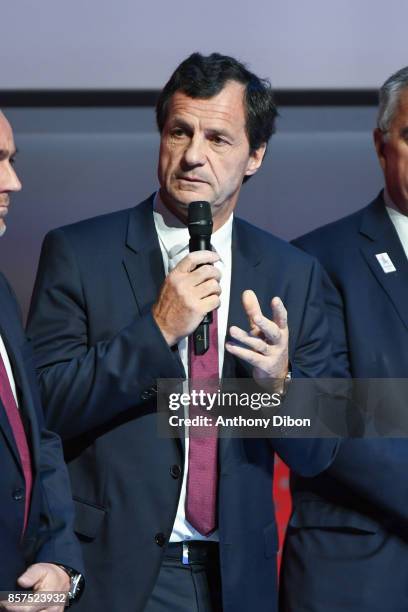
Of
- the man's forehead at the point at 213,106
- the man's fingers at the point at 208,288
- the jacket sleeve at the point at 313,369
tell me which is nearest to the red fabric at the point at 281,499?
the jacket sleeve at the point at 313,369

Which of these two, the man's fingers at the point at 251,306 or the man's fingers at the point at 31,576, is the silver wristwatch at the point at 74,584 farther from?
the man's fingers at the point at 251,306

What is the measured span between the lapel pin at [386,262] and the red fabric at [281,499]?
5.14ft


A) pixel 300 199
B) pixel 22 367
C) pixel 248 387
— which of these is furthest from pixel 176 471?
pixel 300 199

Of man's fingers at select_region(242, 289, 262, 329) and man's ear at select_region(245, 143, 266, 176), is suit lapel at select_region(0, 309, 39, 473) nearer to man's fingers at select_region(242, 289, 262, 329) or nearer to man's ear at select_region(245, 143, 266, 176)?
man's fingers at select_region(242, 289, 262, 329)

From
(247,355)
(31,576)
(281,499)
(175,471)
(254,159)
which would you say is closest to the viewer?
(31,576)

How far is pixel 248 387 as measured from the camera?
2840 mm

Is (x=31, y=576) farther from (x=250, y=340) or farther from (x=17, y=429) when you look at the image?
(x=250, y=340)

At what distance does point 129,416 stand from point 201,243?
18.9 inches

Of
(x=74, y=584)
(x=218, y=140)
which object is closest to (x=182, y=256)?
(x=218, y=140)

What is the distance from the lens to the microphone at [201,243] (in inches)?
103

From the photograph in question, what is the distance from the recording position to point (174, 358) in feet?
8.80

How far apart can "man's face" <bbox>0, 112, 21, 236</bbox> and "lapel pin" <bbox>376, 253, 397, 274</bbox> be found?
1.08 m

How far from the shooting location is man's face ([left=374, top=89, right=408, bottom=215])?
3.22m

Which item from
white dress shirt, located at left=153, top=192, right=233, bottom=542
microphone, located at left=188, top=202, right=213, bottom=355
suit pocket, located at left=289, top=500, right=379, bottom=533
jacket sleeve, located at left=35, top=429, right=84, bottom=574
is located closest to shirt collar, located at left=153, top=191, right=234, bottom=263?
white dress shirt, located at left=153, top=192, right=233, bottom=542
